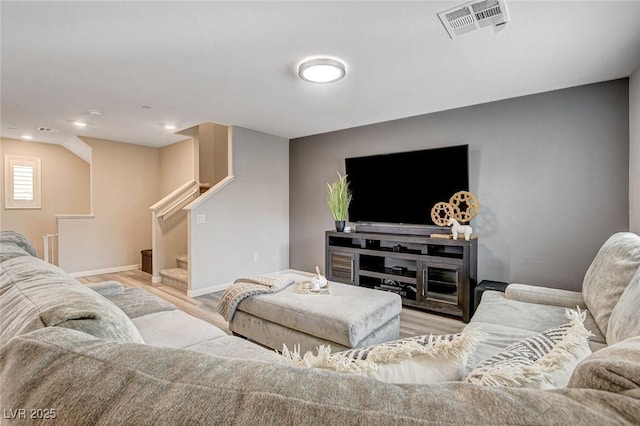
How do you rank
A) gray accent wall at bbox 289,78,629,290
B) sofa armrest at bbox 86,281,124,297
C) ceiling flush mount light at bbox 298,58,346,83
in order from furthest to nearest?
1. gray accent wall at bbox 289,78,629,290
2. ceiling flush mount light at bbox 298,58,346,83
3. sofa armrest at bbox 86,281,124,297

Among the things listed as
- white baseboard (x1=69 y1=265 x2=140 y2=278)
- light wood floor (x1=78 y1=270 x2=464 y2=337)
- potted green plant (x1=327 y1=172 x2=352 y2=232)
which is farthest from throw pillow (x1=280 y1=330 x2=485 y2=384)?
white baseboard (x1=69 y1=265 x2=140 y2=278)

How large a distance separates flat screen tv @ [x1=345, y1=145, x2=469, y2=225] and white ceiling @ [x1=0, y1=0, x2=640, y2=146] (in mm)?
599

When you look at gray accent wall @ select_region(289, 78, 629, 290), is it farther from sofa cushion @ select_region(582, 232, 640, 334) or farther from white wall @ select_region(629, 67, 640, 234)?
sofa cushion @ select_region(582, 232, 640, 334)

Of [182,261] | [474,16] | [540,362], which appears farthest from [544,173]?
[182,261]

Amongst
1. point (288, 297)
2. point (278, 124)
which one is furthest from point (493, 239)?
point (278, 124)

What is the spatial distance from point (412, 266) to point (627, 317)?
2.51 meters

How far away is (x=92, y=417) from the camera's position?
0.39m

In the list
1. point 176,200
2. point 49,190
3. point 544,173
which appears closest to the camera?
point 544,173

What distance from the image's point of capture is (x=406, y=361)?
718 millimetres

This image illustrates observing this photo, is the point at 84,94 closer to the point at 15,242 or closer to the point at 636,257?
the point at 15,242

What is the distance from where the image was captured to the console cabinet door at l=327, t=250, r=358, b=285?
12.8 feet

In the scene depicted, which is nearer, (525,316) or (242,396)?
(242,396)

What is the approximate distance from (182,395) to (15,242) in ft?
8.21

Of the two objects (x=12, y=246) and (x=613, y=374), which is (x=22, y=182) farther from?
(x=613, y=374)
